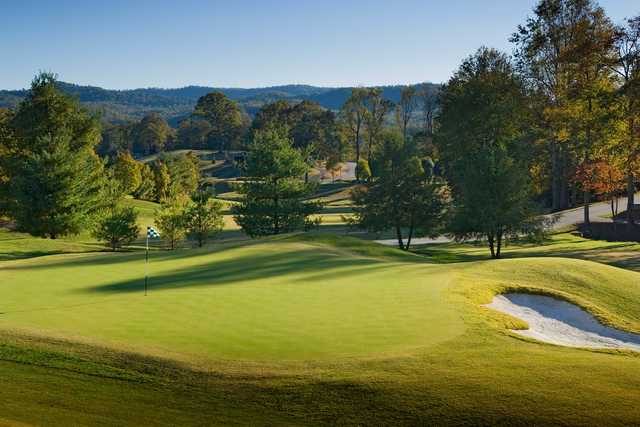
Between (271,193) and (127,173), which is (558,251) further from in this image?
(127,173)

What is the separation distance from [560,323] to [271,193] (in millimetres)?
32631

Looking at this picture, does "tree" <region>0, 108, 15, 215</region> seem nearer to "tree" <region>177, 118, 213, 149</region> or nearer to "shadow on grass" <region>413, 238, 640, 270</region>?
"shadow on grass" <region>413, 238, 640, 270</region>

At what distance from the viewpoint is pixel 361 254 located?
31469 millimetres

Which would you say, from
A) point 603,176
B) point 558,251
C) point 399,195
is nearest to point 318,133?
point 399,195

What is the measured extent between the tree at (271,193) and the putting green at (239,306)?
66.9 feet

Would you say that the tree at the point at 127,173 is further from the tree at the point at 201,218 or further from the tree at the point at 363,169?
the tree at the point at 363,169

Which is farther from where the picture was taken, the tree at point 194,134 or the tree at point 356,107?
the tree at point 194,134

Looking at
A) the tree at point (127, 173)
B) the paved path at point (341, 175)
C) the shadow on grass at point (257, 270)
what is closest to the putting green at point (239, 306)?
the shadow on grass at point (257, 270)

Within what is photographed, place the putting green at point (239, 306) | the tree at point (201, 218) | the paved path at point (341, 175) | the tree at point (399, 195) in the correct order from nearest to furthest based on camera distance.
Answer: the putting green at point (239, 306), the tree at point (399, 195), the tree at point (201, 218), the paved path at point (341, 175)

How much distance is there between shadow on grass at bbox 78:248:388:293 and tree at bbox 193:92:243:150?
128 meters

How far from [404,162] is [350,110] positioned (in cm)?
7086

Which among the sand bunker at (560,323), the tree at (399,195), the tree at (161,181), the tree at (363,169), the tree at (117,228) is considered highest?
the tree at (363,169)

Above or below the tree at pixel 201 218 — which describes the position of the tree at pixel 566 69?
above

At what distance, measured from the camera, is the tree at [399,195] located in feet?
156
